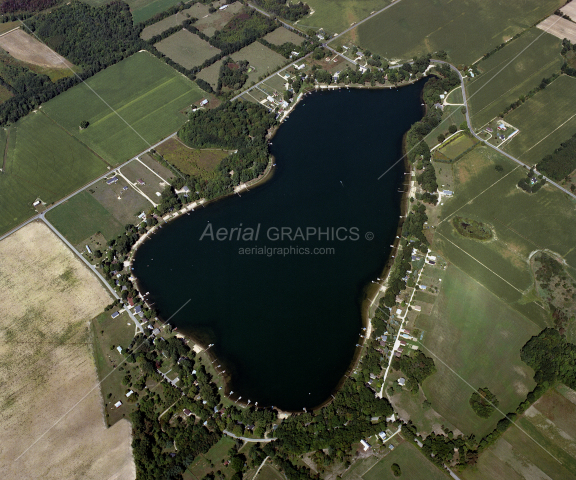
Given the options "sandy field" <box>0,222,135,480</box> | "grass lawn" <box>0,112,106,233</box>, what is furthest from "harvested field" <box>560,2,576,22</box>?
"sandy field" <box>0,222,135,480</box>

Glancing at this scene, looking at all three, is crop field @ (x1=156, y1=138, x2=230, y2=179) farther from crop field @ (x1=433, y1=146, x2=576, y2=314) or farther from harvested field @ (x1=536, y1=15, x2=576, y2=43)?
harvested field @ (x1=536, y1=15, x2=576, y2=43)

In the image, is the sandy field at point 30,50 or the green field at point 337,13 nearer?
the sandy field at point 30,50

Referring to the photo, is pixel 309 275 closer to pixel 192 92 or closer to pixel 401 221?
pixel 401 221

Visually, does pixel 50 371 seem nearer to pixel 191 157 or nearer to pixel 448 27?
pixel 191 157

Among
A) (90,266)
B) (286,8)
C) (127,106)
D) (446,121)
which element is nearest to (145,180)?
(90,266)

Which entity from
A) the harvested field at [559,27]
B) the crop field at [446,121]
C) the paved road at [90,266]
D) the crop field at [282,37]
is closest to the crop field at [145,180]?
the paved road at [90,266]

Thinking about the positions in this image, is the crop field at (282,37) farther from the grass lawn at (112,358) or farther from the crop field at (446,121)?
the grass lawn at (112,358)
